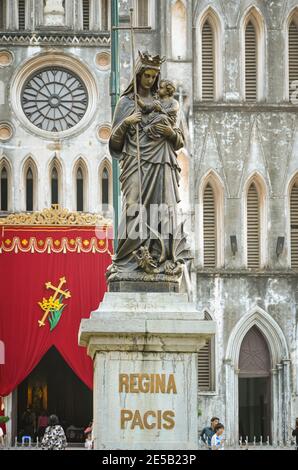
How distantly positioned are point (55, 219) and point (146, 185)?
81.1ft

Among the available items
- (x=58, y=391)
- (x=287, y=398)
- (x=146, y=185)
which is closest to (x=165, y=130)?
(x=146, y=185)

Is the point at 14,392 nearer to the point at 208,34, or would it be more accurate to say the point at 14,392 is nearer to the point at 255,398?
the point at 255,398

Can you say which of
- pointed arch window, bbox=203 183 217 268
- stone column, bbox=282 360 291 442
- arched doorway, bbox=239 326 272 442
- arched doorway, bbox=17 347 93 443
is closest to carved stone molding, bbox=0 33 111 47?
pointed arch window, bbox=203 183 217 268

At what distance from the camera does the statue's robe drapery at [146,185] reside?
48.9ft

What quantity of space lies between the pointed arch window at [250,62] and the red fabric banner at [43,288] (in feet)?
18.7

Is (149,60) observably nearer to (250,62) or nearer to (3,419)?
(3,419)

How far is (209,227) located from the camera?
4047 cm

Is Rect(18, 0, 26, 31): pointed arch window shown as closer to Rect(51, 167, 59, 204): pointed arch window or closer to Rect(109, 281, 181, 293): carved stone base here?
Rect(51, 167, 59, 204): pointed arch window

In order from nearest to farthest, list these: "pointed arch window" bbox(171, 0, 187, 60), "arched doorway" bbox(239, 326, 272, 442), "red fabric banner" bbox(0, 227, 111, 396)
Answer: "red fabric banner" bbox(0, 227, 111, 396)
"arched doorway" bbox(239, 326, 272, 442)
"pointed arch window" bbox(171, 0, 187, 60)

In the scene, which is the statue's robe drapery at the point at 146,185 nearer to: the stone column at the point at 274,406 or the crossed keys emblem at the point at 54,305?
the crossed keys emblem at the point at 54,305

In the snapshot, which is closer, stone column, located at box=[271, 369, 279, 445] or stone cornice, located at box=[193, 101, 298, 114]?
stone column, located at box=[271, 369, 279, 445]

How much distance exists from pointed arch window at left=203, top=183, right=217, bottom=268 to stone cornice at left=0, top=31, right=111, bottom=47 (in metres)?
5.46

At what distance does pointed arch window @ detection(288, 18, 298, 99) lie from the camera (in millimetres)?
41125
